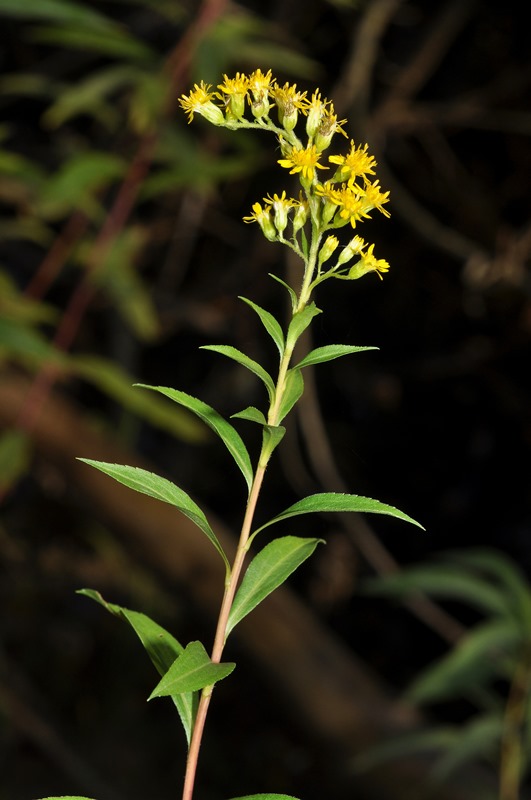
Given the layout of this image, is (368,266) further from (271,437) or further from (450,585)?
(450,585)

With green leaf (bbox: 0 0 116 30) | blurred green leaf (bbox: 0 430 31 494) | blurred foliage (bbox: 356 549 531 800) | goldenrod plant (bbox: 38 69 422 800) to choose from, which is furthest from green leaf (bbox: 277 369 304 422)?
blurred foliage (bbox: 356 549 531 800)

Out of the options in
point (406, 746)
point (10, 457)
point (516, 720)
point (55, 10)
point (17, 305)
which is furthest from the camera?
point (406, 746)

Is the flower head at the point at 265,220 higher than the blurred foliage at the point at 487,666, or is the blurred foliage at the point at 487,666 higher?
the flower head at the point at 265,220

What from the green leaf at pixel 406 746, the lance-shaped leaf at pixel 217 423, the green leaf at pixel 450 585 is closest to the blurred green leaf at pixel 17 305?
the green leaf at pixel 450 585

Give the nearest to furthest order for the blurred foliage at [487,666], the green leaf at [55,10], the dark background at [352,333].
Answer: the green leaf at [55,10]
the blurred foliage at [487,666]
the dark background at [352,333]

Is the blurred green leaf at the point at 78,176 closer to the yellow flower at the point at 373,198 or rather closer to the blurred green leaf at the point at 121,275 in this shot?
the blurred green leaf at the point at 121,275

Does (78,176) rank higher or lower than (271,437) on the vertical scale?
higher

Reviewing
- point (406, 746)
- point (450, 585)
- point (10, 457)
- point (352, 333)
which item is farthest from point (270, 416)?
point (352, 333)

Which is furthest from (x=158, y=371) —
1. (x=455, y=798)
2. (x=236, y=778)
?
(x=455, y=798)
